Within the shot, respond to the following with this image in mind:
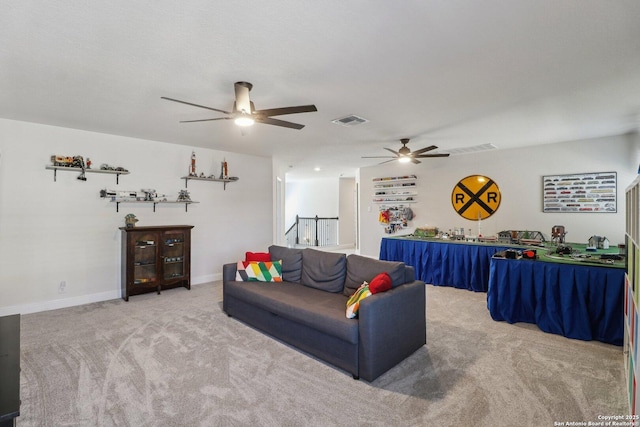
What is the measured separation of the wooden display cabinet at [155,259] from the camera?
450 centimetres

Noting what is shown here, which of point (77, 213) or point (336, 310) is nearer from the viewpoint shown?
point (336, 310)

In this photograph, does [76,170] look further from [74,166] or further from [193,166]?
[193,166]

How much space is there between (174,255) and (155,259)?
0.92 feet

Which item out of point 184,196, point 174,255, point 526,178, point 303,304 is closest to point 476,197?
point 526,178

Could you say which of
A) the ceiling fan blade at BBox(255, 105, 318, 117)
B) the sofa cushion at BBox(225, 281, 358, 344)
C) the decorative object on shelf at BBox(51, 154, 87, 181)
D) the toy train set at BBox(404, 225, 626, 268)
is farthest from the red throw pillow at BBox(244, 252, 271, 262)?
the toy train set at BBox(404, 225, 626, 268)

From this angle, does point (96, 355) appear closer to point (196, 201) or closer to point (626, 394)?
point (196, 201)

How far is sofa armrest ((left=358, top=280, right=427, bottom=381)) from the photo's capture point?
232 cm

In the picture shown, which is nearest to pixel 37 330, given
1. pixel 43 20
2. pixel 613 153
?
pixel 43 20

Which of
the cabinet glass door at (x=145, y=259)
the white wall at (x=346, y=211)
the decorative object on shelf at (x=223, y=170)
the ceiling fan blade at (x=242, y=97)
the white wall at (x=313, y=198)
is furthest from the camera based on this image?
the white wall at (x=313, y=198)

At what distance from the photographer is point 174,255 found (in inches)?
196

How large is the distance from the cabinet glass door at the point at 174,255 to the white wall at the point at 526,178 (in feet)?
15.6

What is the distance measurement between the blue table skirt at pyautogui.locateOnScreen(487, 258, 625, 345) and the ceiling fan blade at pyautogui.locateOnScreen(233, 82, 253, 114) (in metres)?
3.19

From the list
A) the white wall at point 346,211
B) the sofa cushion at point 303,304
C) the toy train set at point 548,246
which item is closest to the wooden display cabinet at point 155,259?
the sofa cushion at point 303,304

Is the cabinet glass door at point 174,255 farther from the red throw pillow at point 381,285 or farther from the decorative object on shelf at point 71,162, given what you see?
the red throw pillow at point 381,285
